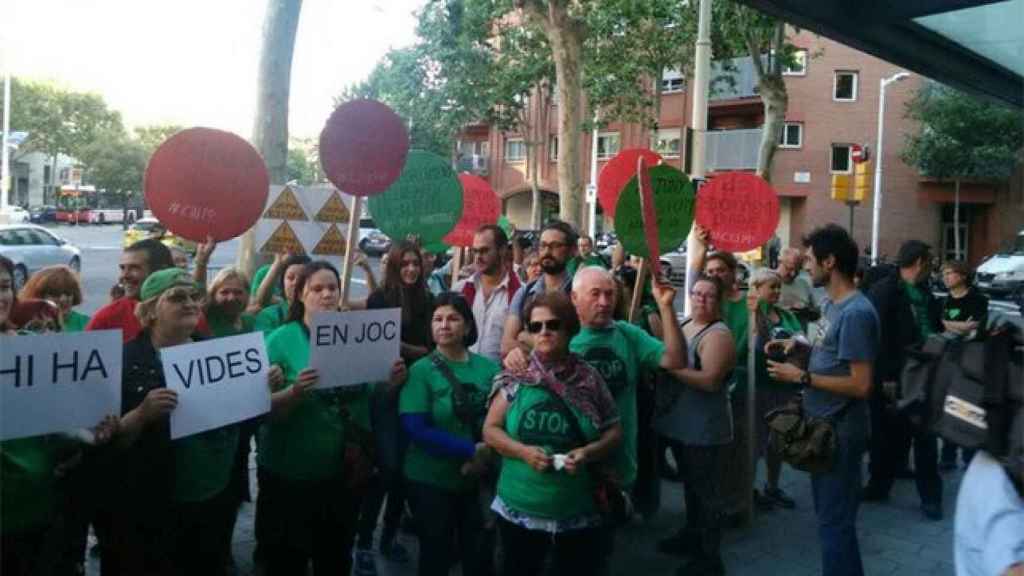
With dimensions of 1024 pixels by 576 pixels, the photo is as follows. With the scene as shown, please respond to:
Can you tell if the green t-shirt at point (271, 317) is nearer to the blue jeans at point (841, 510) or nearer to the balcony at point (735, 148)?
the blue jeans at point (841, 510)

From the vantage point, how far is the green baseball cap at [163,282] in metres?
3.26

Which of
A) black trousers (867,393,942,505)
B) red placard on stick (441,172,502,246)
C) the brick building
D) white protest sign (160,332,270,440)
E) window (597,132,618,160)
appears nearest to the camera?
white protest sign (160,332,270,440)

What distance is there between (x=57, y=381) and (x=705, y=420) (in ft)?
10.2

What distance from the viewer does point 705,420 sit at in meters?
4.53

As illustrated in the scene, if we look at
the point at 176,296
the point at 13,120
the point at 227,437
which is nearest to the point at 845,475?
the point at 227,437

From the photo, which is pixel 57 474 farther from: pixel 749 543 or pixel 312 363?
pixel 749 543

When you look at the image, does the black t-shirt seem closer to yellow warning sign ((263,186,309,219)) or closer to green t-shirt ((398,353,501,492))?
green t-shirt ((398,353,501,492))

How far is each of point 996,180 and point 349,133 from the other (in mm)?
34076

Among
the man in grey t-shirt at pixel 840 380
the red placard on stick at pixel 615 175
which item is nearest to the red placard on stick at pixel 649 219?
the man in grey t-shirt at pixel 840 380

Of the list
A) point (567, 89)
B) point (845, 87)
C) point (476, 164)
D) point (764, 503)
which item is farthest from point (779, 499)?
point (476, 164)

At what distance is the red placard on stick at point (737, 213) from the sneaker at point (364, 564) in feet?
9.51

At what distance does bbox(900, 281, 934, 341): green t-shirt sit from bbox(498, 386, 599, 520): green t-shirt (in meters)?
3.80

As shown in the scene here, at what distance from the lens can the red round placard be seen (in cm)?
437

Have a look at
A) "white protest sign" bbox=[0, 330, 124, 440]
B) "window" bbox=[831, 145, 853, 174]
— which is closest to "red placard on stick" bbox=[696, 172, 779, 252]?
"white protest sign" bbox=[0, 330, 124, 440]
